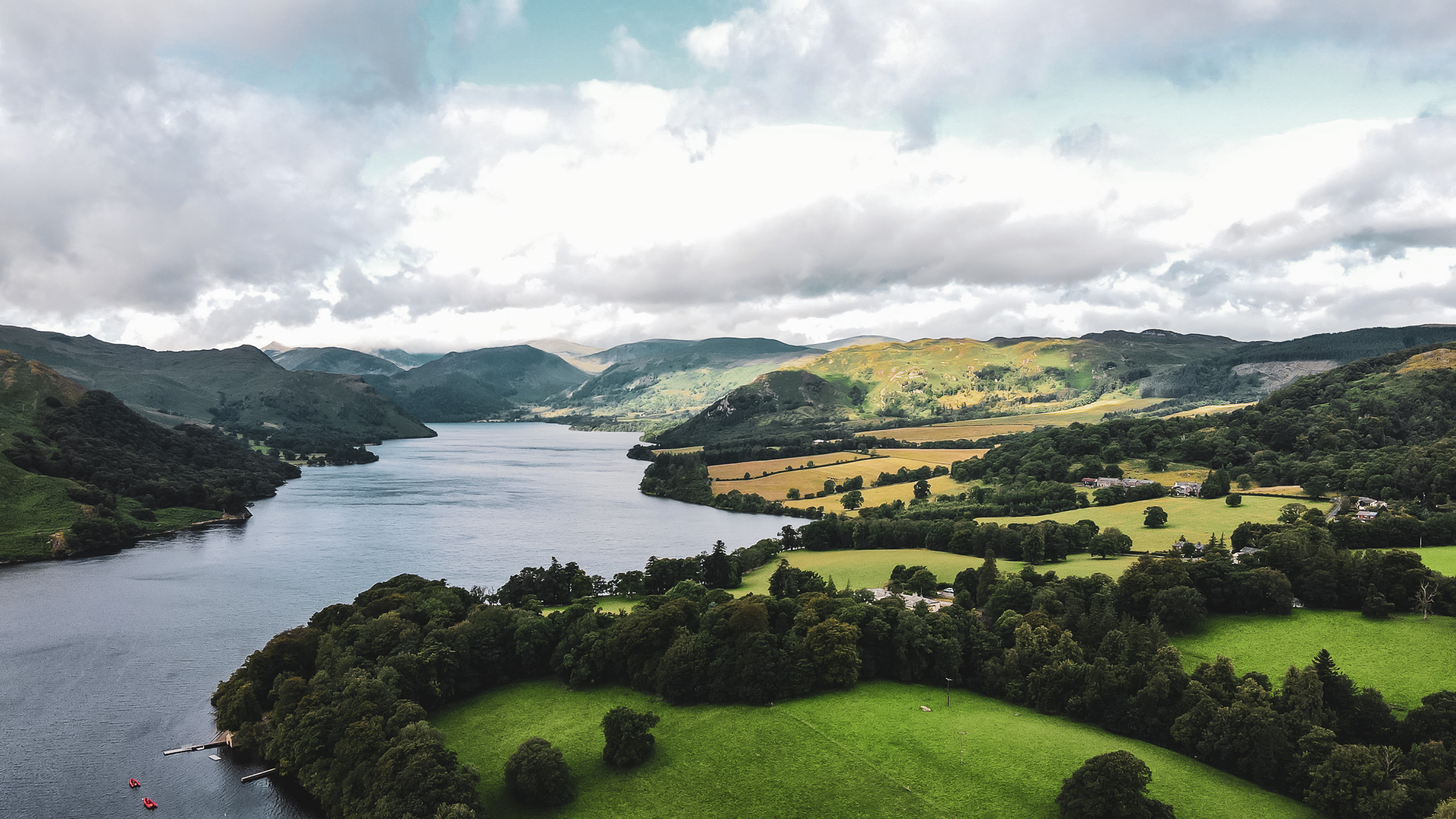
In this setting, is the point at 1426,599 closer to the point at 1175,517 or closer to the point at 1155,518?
the point at 1155,518

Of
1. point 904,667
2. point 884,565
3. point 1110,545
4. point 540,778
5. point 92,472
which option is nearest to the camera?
point 540,778

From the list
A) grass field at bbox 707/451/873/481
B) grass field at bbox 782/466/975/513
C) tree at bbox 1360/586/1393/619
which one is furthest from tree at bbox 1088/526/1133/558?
grass field at bbox 707/451/873/481

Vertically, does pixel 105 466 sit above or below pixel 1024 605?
above

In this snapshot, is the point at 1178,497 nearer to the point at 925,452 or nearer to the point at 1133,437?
the point at 1133,437

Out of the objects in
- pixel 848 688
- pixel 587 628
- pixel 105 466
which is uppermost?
pixel 105 466

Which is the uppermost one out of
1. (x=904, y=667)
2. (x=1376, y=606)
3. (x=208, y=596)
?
(x=1376, y=606)

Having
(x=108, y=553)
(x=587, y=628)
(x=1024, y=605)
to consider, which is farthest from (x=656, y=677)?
(x=108, y=553)

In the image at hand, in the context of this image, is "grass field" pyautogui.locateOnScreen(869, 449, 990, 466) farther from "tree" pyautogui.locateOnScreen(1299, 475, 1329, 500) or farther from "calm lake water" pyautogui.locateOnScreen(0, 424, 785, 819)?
"tree" pyautogui.locateOnScreen(1299, 475, 1329, 500)

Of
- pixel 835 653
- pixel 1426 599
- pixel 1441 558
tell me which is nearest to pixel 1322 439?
pixel 1441 558
